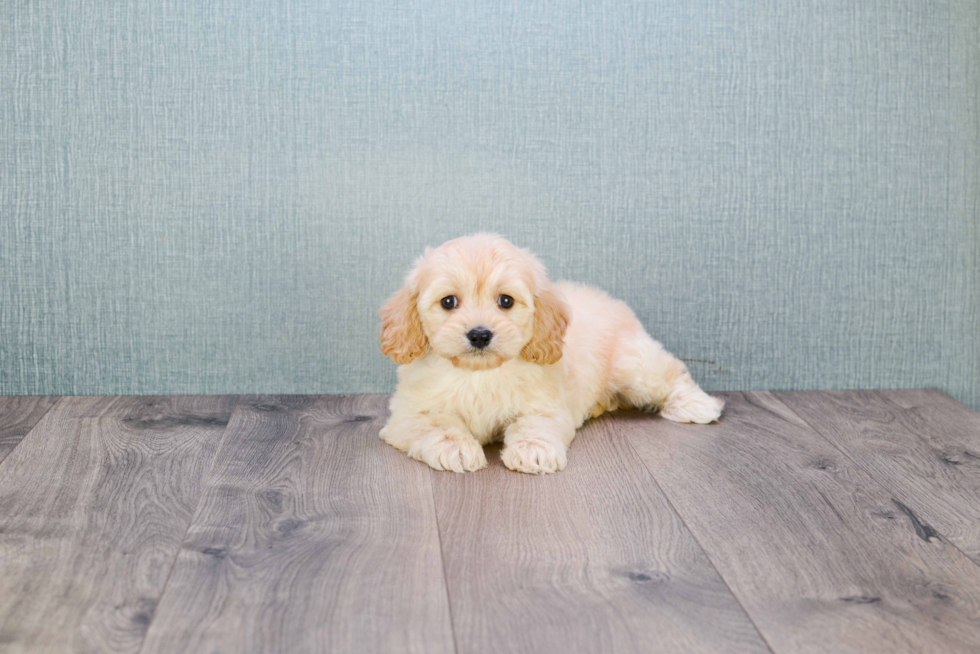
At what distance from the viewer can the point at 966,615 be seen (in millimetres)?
1408

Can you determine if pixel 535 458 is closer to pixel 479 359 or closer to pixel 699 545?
pixel 479 359

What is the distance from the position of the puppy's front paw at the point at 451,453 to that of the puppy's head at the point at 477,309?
7.2 inches

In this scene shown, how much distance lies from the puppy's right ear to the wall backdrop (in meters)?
0.52

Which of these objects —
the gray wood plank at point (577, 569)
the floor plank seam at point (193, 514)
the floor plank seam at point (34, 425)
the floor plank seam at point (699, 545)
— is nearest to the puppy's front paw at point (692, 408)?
the floor plank seam at point (699, 545)

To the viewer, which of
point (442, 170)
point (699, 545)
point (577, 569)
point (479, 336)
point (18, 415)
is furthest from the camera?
point (442, 170)

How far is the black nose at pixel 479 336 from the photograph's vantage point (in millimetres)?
1997

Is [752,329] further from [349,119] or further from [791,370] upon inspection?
[349,119]

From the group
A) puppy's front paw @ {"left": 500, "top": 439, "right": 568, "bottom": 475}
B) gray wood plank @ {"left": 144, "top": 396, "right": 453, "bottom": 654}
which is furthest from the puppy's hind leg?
gray wood plank @ {"left": 144, "top": 396, "right": 453, "bottom": 654}

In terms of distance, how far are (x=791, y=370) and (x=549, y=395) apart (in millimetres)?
1012

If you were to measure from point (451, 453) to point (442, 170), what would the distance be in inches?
37.6

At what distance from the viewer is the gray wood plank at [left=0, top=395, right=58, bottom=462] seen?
2205mm

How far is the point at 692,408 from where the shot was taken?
2469 mm

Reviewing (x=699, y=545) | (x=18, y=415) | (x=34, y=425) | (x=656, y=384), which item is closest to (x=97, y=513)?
(x=34, y=425)

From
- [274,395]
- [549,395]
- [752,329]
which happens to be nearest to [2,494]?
[274,395]
